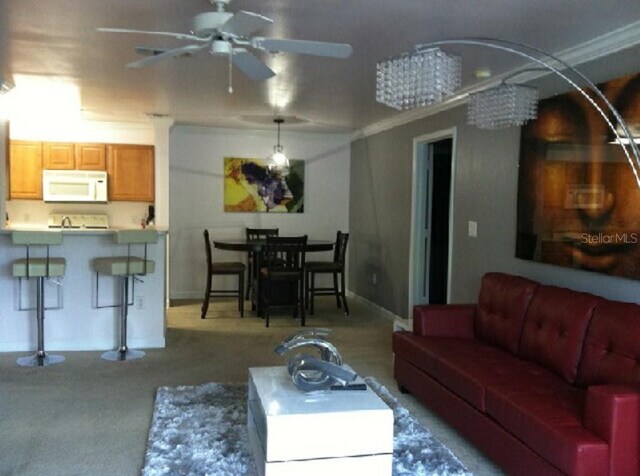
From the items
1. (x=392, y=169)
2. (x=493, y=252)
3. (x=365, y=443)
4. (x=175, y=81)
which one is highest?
(x=175, y=81)

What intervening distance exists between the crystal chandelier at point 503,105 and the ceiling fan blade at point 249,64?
1.19 m

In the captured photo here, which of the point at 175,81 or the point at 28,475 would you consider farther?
the point at 175,81

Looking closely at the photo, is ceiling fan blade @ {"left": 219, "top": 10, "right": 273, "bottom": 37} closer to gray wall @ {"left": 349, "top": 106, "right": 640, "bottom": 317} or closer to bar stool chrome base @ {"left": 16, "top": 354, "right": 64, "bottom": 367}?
gray wall @ {"left": 349, "top": 106, "right": 640, "bottom": 317}

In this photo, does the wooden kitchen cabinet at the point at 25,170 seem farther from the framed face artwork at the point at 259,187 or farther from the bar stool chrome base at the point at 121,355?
the bar stool chrome base at the point at 121,355

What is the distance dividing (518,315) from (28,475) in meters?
2.84

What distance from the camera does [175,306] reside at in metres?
7.12

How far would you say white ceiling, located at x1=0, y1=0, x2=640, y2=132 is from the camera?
2.82 m

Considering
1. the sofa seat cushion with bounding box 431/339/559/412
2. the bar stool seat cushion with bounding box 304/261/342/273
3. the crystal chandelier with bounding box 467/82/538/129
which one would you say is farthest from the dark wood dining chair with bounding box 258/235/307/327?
the crystal chandelier with bounding box 467/82/538/129

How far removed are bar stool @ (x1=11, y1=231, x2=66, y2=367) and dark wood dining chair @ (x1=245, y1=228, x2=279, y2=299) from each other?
8.13 feet

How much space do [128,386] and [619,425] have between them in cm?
316

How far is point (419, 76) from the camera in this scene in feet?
7.78

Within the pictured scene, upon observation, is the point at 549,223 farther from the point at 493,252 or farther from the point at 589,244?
the point at 493,252

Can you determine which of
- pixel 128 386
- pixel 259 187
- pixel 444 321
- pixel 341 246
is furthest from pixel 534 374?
pixel 259 187

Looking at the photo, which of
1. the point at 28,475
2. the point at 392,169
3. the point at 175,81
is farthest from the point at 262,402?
the point at 392,169
